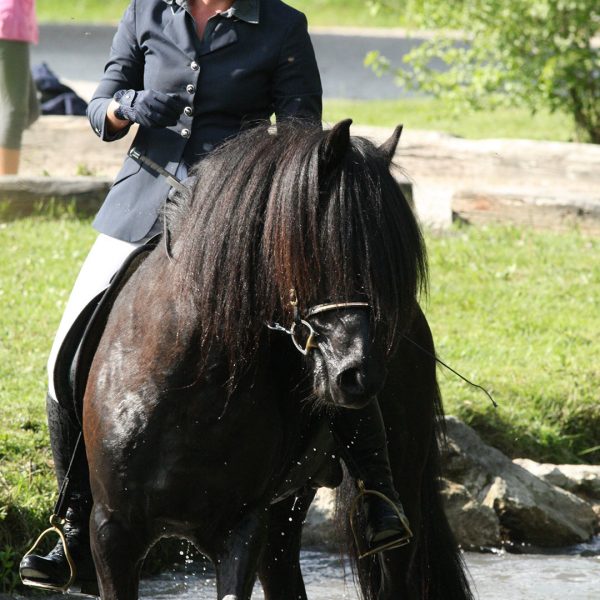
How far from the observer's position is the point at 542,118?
16469 mm

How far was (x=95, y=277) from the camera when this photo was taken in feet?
12.4

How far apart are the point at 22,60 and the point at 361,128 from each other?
8.94 feet

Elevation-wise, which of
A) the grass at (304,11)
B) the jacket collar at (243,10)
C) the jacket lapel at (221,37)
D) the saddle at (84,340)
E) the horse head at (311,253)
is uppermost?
the jacket collar at (243,10)

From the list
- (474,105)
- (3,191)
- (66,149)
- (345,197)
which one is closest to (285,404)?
(345,197)

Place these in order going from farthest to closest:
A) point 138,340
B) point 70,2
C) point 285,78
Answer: point 70,2 < point 285,78 < point 138,340

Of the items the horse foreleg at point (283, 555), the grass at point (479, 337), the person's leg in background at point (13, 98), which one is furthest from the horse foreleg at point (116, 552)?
the person's leg in background at point (13, 98)

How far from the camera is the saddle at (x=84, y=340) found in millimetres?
3596

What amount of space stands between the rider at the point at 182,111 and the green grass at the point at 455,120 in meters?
9.29

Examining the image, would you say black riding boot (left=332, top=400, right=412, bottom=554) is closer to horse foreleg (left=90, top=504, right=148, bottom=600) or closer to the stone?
horse foreleg (left=90, top=504, right=148, bottom=600)

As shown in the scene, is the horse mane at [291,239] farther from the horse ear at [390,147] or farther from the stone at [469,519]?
the stone at [469,519]

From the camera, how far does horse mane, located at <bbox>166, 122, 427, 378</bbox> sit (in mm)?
3104

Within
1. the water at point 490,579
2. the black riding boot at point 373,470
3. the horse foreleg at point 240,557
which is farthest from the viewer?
the water at point 490,579

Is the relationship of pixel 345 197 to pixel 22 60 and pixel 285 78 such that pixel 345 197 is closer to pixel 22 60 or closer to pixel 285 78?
pixel 285 78

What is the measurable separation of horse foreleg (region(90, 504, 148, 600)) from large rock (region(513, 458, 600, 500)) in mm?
3212
